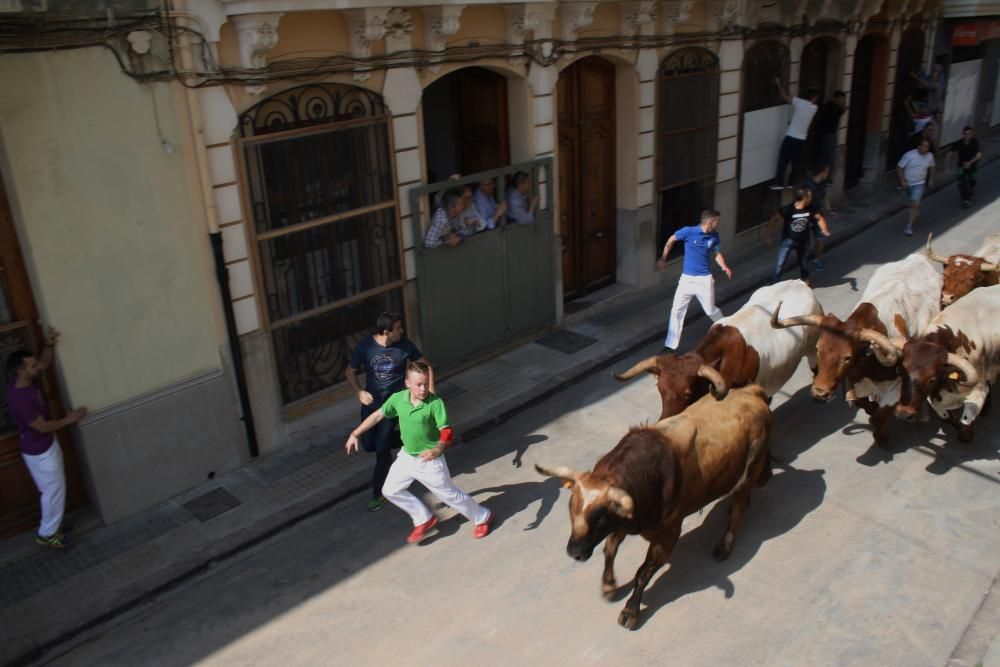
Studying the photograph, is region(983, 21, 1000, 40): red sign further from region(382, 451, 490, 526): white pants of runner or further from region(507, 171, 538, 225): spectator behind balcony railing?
region(382, 451, 490, 526): white pants of runner

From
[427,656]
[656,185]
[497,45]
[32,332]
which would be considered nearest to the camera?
[427,656]

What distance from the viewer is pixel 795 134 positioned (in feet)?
50.0

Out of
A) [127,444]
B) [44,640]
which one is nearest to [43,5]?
[127,444]

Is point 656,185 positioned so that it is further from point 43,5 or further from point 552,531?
point 43,5

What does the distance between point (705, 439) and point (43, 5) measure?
612 centimetres

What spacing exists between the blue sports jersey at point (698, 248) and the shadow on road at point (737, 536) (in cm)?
318

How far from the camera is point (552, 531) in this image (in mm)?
7621

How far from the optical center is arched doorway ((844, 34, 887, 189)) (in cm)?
1816

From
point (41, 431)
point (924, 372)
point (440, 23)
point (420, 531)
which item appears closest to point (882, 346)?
point (924, 372)

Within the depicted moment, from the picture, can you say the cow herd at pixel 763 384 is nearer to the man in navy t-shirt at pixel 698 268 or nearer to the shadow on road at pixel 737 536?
the shadow on road at pixel 737 536

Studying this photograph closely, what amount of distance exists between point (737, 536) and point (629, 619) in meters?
1.56

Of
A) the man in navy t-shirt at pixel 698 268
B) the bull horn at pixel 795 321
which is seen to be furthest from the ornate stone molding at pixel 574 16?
the bull horn at pixel 795 321

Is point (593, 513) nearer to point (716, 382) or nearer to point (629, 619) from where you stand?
point (629, 619)

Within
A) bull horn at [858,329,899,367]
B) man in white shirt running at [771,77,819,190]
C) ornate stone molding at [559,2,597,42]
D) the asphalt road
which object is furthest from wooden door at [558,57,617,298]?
bull horn at [858,329,899,367]
